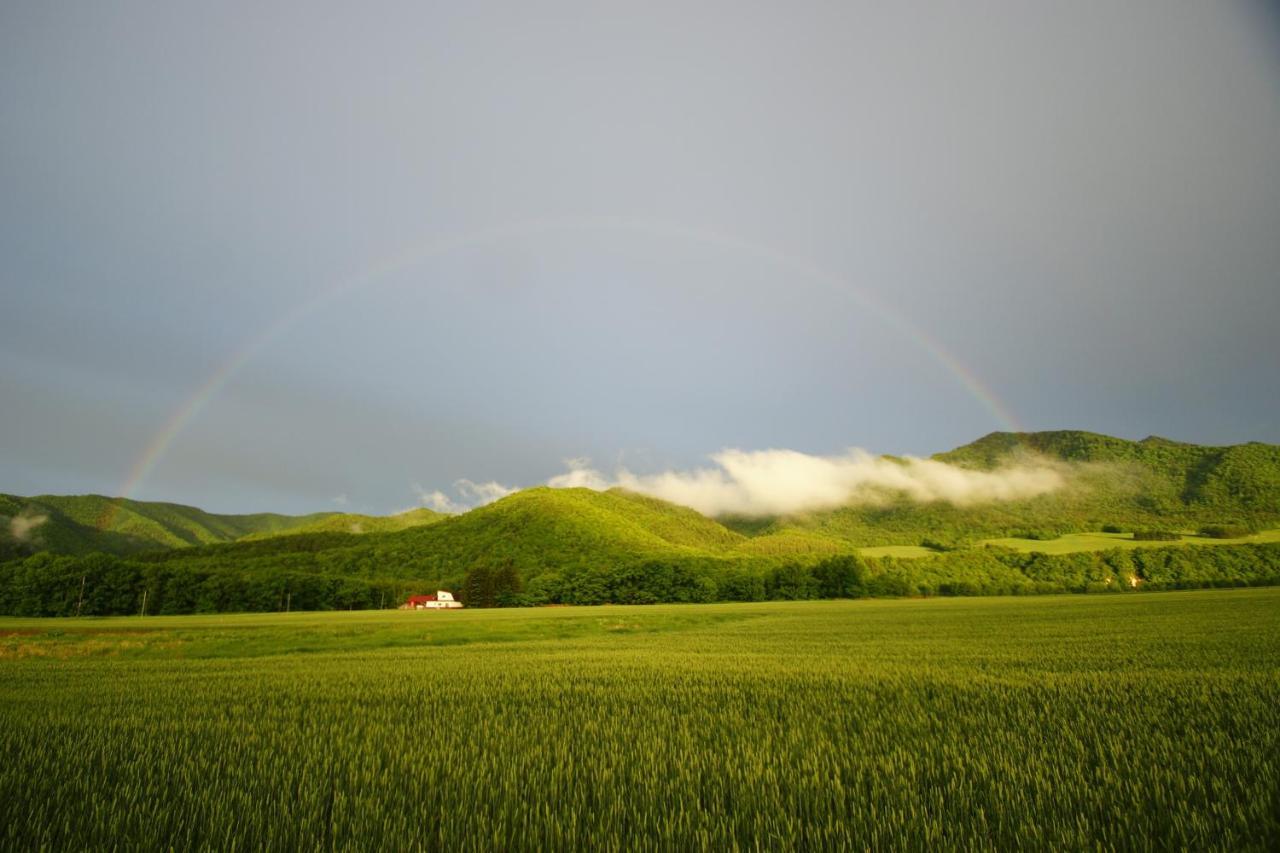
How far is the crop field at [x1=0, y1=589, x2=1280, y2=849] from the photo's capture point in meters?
3.86

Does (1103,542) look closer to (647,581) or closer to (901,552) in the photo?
(901,552)

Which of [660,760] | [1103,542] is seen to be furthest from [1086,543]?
[660,760]

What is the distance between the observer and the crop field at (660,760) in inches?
152

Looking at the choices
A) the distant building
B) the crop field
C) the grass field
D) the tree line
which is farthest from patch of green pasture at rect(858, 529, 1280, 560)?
the crop field

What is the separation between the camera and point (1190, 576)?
334 ft

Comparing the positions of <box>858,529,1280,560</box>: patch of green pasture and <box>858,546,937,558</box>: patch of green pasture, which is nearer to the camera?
<box>858,529,1280,560</box>: patch of green pasture

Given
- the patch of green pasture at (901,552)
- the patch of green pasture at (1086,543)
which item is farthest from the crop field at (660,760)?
the patch of green pasture at (1086,543)

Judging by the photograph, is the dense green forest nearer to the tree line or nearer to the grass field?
the tree line

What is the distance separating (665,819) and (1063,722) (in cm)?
609

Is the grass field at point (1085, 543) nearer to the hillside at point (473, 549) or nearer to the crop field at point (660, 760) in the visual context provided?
the hillside at point (473, 549)

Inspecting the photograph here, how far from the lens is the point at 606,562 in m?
139

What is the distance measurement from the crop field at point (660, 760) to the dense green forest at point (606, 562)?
4294 inches

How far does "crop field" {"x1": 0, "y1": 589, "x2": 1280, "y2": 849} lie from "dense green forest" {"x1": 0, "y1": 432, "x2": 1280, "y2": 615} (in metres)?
109

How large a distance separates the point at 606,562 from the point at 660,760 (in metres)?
136
